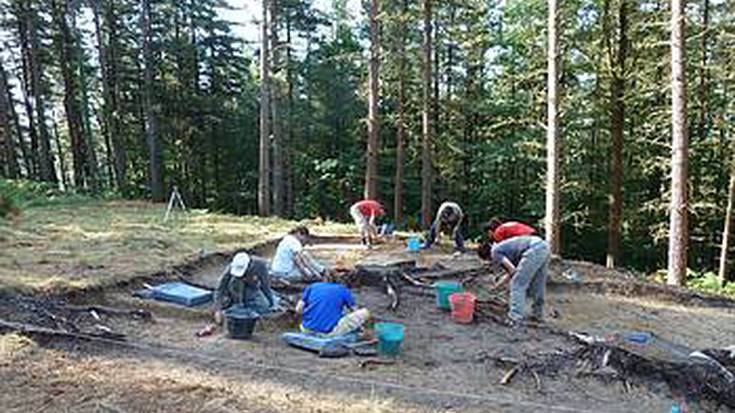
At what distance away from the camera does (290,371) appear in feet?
17.1

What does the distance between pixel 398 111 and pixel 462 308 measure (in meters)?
14.0

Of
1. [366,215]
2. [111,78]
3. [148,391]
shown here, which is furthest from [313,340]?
[111,78]

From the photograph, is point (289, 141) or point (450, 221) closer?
point (450, 221)

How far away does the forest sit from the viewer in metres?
15.4

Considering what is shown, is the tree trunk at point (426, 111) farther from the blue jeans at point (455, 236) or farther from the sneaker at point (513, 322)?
the sneaker at point (513, 322)

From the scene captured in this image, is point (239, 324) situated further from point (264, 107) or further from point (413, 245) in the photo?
point (264, 107)

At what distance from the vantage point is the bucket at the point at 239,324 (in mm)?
6152

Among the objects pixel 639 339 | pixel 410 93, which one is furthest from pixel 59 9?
A: pixel 639 339

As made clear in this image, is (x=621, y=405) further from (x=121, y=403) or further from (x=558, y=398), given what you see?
(x=121, y=403)

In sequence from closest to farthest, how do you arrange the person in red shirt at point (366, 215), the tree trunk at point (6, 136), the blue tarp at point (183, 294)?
the blue tarp at point (183, 294) < the person in red shirt at point (366, 215) < the tree trunk at point (6, 136)

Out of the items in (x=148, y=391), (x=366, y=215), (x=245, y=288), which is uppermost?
(x=366, y=215)

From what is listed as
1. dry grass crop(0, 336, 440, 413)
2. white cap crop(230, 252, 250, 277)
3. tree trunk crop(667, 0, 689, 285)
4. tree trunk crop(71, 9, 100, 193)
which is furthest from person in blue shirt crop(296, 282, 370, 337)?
tree trunk crop(71, 9, 100, 193)

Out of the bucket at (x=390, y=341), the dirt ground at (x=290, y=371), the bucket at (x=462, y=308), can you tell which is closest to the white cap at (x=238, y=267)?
the dirt ground at (x=290, y=371)

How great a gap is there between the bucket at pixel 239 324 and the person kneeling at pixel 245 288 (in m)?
0.38
